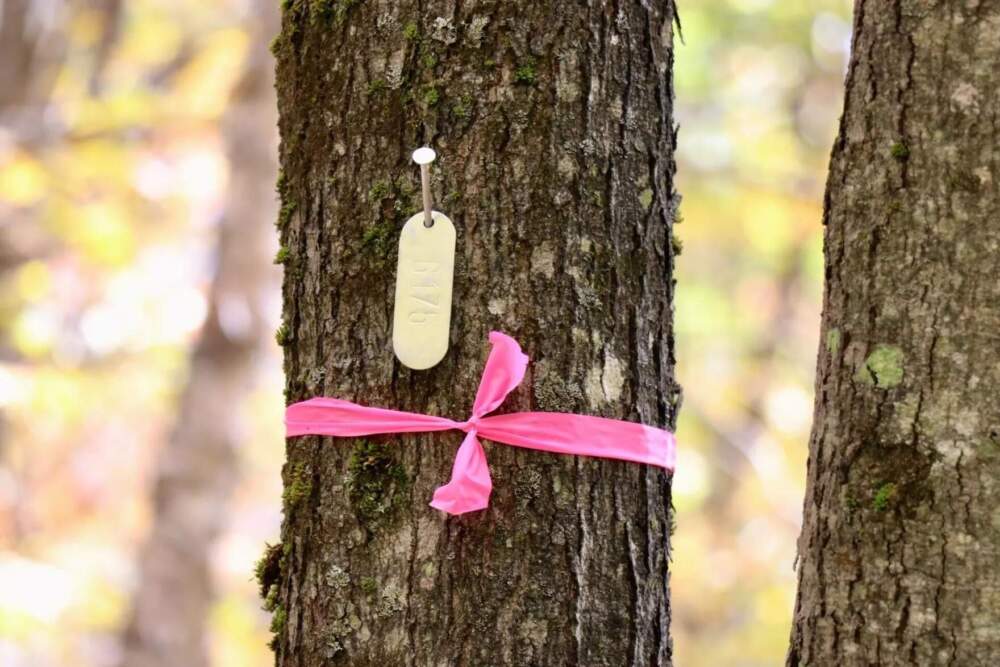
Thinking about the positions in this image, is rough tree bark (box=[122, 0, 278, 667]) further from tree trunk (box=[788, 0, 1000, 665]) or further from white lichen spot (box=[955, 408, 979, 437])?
white lichen spot (box=[955, 408, 979, 437])

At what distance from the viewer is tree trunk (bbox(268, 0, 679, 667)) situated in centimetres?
127

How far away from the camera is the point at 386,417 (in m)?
1.29

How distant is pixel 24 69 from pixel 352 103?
18.6ft

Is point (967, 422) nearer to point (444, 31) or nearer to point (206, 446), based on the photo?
point (444, 31)

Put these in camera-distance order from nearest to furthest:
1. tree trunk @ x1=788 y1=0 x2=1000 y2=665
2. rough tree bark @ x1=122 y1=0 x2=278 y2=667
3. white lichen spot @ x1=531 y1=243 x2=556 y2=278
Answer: tree trunk @ x1=788 y1=0 x2=1000 y2=665 → white lichen spot @ x1=531 y1=243 x2=556 y2=278 → rough tree bark @ x1=122 y1=0 x2=278 y2=667

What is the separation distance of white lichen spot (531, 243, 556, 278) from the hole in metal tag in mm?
101

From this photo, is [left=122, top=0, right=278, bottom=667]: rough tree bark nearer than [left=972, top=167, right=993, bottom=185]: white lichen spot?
No

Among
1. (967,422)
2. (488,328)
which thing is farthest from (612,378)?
(967,422)

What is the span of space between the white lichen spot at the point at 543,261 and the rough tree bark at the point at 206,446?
4.13 m

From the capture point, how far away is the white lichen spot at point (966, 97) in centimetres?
124

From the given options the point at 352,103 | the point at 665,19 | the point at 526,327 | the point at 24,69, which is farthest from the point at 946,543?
the point at 24,69

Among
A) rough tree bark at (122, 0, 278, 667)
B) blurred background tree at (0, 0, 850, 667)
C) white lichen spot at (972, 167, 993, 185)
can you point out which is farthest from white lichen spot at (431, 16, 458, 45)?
rough tree bark at (122, 0, 278, 667)

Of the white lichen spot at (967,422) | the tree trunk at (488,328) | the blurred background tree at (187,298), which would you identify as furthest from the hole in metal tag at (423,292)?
the blurred background tree at (187,298)

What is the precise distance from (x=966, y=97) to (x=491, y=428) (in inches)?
27.3
